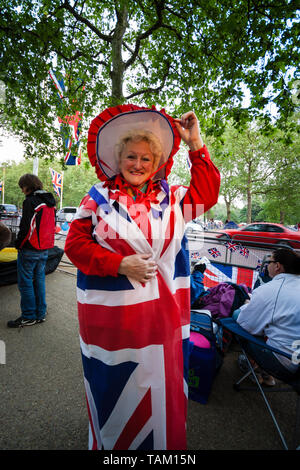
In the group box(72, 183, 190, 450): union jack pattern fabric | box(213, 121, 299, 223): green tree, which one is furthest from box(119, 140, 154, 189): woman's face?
box(213, 121, 299, 223): green tree

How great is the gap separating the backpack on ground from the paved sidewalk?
1.28m

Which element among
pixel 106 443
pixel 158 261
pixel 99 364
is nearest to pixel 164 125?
pixel 158 261

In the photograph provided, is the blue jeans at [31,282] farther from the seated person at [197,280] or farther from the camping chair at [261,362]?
the camping chair at [261,362]

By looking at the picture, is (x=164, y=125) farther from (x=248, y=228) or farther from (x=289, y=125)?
(x=248, y=228)

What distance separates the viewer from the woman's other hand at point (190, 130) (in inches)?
46.5

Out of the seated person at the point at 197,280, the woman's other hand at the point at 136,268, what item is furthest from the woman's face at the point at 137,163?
the seated person at the point at 197,280

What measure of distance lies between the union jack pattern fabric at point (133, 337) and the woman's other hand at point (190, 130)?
0.38 m

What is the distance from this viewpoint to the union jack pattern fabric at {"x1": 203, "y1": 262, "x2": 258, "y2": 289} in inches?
162

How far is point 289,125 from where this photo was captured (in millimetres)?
3529

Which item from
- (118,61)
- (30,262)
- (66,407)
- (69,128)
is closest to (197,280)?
(66,407)

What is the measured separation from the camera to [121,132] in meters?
1.24

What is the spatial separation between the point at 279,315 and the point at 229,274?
2496 millimetres

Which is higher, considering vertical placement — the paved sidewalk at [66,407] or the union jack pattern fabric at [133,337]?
the union jack pattern fabric at [133,337]

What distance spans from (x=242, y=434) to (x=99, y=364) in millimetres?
1505
